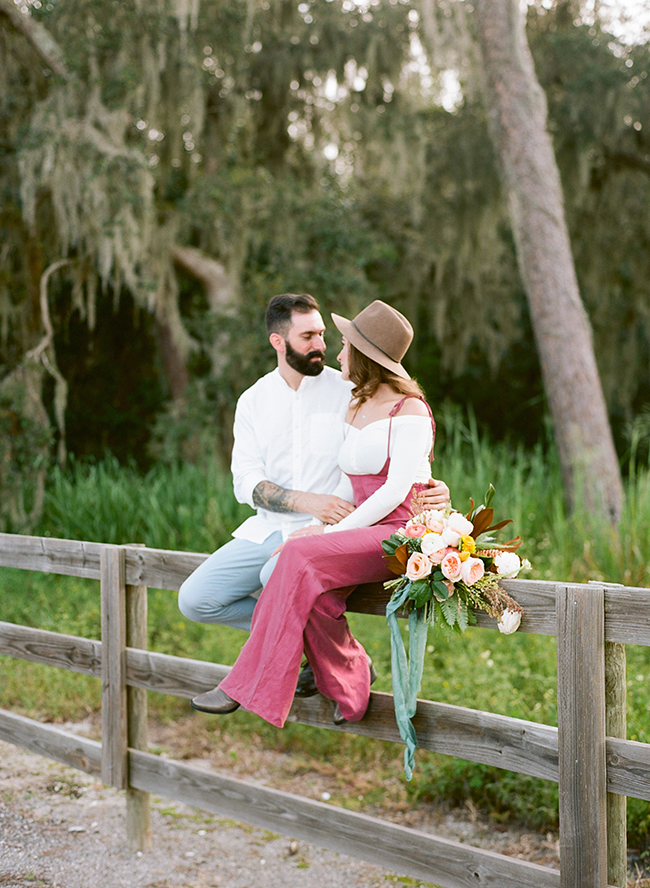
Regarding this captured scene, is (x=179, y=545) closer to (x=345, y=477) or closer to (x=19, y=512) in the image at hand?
(x=19, y=512)

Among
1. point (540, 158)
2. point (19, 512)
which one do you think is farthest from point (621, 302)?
point (19, 512)

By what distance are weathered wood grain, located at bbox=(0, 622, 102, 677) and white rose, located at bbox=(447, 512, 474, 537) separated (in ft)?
6.15

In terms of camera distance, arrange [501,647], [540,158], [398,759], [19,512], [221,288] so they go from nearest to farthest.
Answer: [398,759] < [501,647] < [540,158] < [19,512] < [221,288]

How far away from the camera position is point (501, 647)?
18.2 ft

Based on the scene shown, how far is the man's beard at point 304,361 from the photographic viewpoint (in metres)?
3.30

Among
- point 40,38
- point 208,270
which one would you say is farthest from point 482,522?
point 40,38

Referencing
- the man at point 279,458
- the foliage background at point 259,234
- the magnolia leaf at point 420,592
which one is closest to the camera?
the magnolia leaf at point 420,592

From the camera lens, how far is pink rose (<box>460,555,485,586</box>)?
2.56 metres

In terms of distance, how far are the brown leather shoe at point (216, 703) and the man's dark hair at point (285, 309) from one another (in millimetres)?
1300

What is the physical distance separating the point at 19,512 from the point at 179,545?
1.68m

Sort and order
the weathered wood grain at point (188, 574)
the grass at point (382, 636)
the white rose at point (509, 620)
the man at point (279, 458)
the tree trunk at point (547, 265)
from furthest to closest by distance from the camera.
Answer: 1. the tree trunk at point (547, 265)
2. the grass at point (382, 636)
3. the man at point (279, 458)
4. the white rose at point (509, 620)
5. the weathered wood grain at point (188, 574)

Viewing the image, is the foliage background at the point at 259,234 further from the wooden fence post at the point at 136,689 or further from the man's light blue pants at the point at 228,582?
the man's light blue pants at the point at 228,582

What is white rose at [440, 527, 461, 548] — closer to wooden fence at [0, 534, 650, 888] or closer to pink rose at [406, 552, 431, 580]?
pink rose at [406, 552, 431, 580]

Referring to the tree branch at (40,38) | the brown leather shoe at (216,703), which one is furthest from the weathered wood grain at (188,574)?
the tree branch at (40,38)
